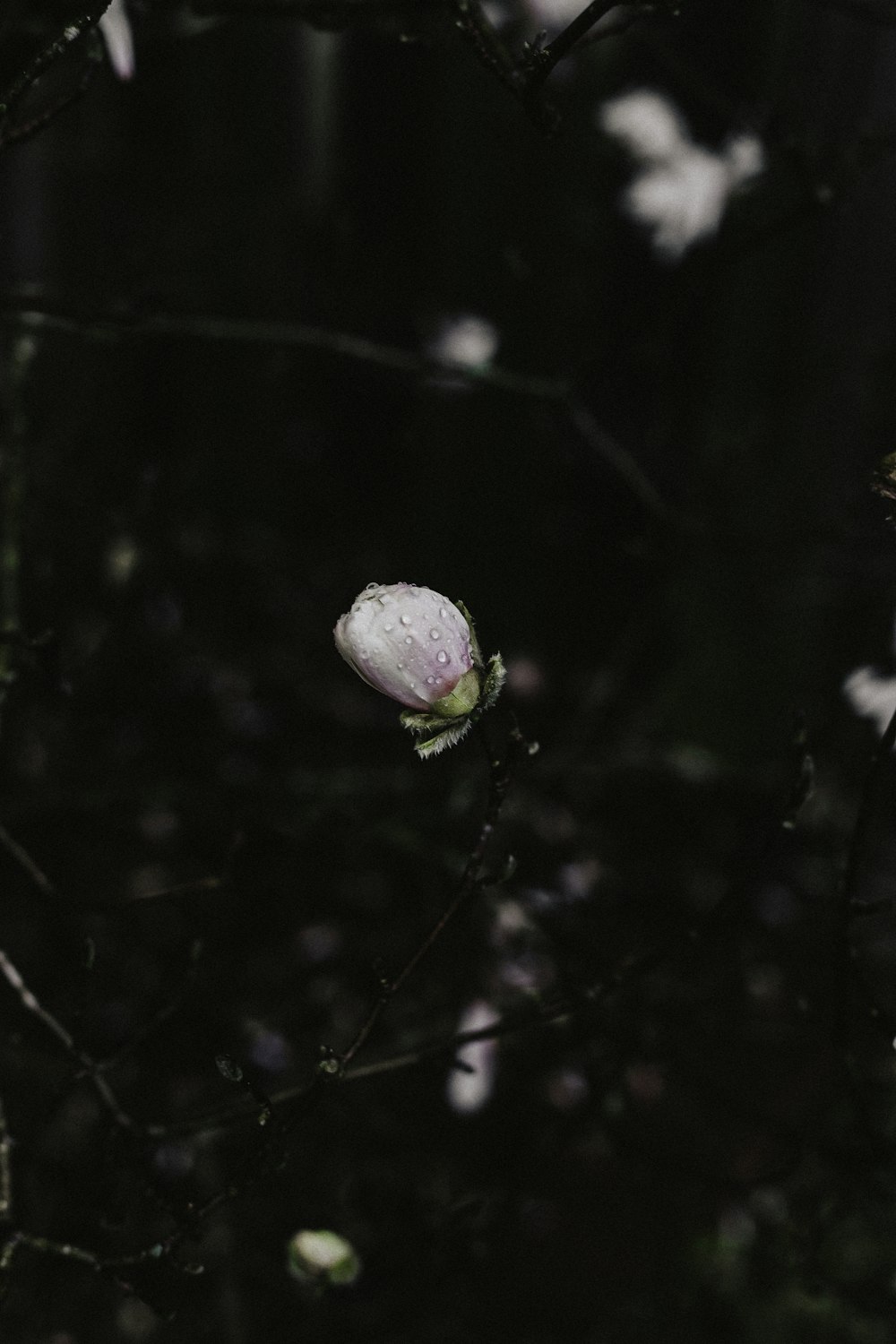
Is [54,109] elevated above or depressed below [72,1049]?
above

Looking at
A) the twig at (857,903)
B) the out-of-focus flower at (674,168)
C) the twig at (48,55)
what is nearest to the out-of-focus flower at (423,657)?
the twig at (857,903)

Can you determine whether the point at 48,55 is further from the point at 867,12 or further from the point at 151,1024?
the point at 867,12

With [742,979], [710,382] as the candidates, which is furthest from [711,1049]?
[710,382]

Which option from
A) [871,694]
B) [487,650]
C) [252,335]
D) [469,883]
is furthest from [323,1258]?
[487,650]

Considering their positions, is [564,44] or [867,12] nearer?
[564,44]

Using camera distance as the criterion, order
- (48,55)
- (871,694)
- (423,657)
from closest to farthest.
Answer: (48,55), (423,657), (871,694)
